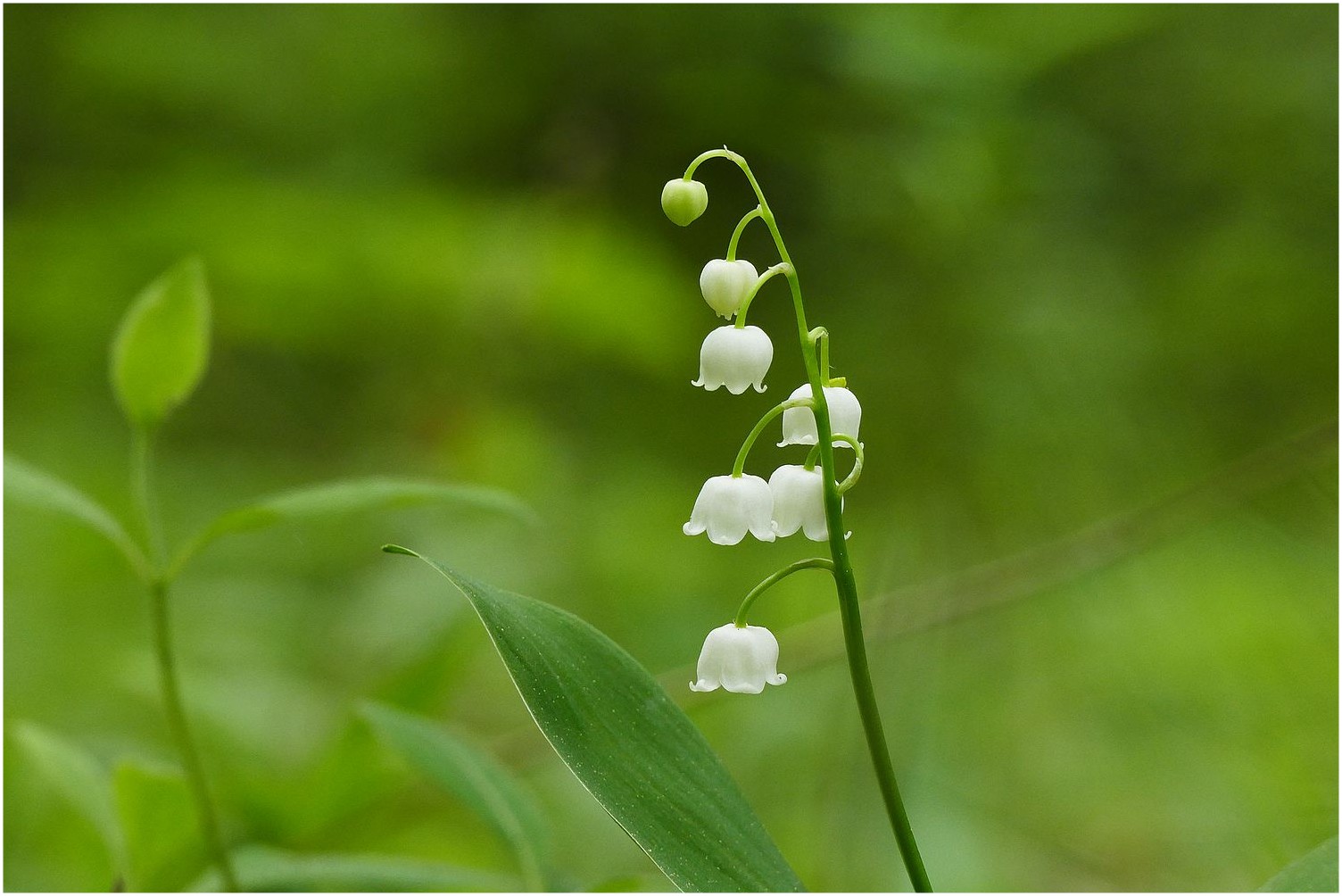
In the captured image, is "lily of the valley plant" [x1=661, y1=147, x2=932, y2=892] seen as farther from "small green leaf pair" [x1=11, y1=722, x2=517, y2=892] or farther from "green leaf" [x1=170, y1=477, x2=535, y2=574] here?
"small green leaf pair" [x1=11, y1=722, x2=517, y2=892]

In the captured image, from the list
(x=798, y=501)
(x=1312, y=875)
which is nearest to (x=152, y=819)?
(x=798, y=501)

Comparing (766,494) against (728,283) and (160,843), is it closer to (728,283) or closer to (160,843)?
(728,283)

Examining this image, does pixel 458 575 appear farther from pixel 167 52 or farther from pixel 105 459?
pixel 167 52

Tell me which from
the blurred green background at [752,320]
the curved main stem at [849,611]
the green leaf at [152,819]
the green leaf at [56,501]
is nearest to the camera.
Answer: the curved main stem at [849,611]

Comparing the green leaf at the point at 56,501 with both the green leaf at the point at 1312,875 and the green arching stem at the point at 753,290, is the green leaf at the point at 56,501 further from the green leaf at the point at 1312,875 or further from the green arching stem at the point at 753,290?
the green leaf at the point at 1312,875

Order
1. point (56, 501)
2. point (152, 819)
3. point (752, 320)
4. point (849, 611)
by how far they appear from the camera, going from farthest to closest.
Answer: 1. point (752, 320)
2. point (152, 819)
3. point (56, 501)
4. point (849, 611)

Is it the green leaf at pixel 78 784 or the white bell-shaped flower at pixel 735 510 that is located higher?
the white bell-shaped flower at pixel 735 510

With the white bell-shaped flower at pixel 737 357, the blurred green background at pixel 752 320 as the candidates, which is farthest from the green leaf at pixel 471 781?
the blurred green background at pixel 752 320

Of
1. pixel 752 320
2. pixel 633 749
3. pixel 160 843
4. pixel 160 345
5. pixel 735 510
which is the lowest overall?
pixel 160 843
